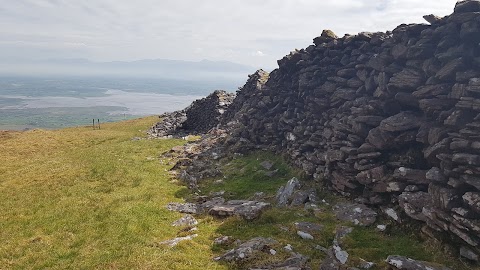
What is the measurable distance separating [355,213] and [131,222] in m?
15.0

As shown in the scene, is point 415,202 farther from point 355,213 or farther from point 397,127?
point 397,127

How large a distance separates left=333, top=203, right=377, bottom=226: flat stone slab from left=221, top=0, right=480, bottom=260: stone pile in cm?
87

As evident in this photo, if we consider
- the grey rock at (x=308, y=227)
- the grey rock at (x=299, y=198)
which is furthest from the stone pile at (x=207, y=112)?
the grey rock at (x=308, y=227)

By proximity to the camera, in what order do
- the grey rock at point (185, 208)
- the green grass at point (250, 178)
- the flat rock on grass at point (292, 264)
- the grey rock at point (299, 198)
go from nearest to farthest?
the flat rock on grass at point (292, 264) → the grey rock at point (299, 198) → the grey rock at point (185, 208) → the green grass at point (250, 178)

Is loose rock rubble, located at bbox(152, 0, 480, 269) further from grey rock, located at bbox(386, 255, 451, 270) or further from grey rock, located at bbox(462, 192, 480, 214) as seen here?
grey rock, located at bbox(386, 255, 451, 270)

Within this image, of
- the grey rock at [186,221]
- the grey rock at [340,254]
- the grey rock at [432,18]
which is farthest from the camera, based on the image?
the grey rock at [432,18]

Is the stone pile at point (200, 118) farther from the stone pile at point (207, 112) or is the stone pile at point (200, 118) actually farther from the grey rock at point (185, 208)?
the grey rock at point (185, 208)

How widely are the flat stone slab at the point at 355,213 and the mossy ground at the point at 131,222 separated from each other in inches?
26.8

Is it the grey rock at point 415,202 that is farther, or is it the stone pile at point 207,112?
the stone pile at point 207,112

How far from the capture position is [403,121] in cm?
2466

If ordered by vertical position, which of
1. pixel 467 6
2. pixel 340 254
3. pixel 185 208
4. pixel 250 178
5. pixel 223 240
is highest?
pixel 467 6

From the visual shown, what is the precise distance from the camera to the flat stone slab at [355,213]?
73.1 ft

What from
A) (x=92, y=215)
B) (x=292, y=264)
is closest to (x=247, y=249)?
(x=292, y=264)

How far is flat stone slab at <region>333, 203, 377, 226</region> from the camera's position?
877 inches
